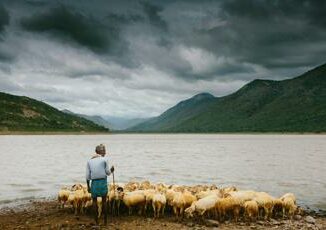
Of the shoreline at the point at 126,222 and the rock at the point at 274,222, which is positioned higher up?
the shoreline at the point at 126,222

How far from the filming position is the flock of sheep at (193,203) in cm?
1747

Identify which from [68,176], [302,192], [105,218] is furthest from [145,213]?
[68,176]

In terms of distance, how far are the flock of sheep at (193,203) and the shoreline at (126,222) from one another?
1.42 feet

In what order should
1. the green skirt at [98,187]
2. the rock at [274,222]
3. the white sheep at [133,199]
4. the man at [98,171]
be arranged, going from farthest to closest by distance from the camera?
the white sheep at [133,199], the rock at [274,222], the green skirt at [98,187], the man at [98,171]

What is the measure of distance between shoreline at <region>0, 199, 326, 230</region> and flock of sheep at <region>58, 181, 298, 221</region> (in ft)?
1.42

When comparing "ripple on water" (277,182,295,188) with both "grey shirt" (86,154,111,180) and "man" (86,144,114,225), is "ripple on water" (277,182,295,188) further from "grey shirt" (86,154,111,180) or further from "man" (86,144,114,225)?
"grey shirt" (86,154,111,180)

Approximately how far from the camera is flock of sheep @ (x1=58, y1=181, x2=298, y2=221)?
17469 millimetres

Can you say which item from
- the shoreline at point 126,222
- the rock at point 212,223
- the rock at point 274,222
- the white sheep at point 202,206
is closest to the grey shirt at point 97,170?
the shoreline at point 126,222

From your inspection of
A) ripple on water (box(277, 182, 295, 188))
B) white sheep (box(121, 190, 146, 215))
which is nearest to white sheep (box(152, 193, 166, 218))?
white sheep (box(121, 190, 146, 215))

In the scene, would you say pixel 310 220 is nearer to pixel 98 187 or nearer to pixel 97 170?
pixel 98 187

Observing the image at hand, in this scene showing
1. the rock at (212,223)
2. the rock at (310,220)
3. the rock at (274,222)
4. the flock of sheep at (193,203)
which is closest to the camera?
the rock at (212,223)

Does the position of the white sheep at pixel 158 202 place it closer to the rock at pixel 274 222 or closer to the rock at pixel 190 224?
the rock at pixel 190 224

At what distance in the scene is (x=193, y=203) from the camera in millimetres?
17469

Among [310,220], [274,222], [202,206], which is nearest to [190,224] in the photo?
[202,206]
